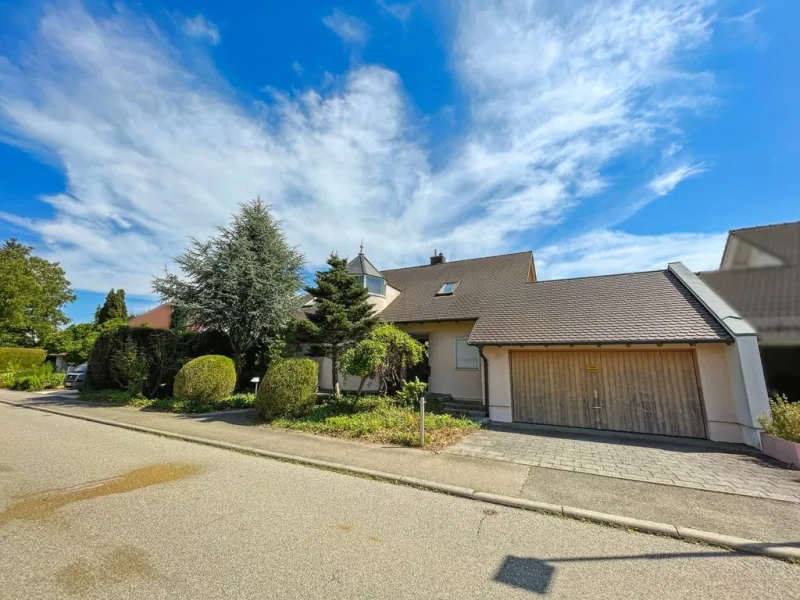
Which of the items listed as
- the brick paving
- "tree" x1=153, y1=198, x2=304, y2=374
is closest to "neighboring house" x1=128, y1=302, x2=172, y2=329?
"tree" x1=153, y1=198, x2=304, y2=374

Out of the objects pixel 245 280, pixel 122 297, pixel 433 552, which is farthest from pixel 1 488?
pixel 122 297

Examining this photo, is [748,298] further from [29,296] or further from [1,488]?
[29,296]

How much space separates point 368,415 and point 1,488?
6.83 metres

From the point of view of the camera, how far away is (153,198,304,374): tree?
1359 cm

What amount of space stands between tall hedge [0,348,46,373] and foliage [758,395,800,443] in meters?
37.9

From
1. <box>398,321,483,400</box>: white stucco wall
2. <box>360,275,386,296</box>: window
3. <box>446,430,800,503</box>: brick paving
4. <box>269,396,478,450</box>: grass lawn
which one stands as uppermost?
<box>360,275,386,296</box>: window

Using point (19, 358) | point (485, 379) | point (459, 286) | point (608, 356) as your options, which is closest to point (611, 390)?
point (608, 356)

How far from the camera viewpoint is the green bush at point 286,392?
956 centimetres

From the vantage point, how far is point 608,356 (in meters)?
9.20

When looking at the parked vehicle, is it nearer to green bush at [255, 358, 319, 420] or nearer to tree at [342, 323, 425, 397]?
green bush at [255, 358, 319, 420]

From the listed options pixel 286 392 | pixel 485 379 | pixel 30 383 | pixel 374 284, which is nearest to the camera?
pixel 286 392

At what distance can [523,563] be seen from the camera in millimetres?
3246

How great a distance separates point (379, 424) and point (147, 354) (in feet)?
36.8

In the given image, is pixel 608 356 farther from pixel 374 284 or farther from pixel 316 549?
pixel 374 284
